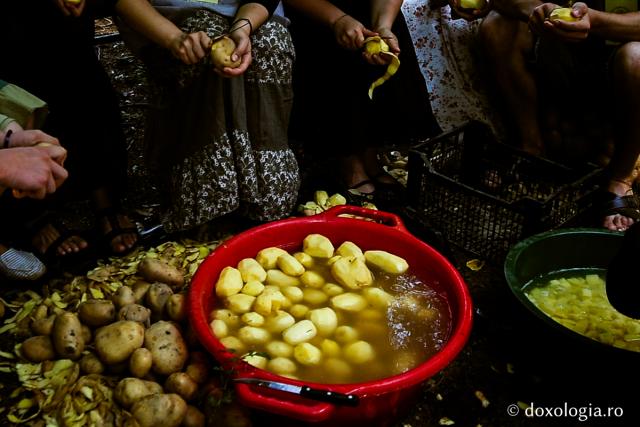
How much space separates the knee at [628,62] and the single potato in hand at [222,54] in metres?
1.64

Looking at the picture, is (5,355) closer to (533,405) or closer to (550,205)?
(533,405)

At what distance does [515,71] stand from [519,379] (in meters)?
1.60

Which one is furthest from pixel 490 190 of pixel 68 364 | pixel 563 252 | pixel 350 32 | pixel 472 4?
pixel 68 364

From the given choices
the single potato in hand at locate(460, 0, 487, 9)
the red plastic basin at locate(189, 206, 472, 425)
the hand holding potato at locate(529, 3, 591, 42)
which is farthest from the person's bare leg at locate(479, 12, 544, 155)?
the red plastic basin at locate(189, 206, 472, 425)

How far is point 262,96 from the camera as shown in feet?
7.89

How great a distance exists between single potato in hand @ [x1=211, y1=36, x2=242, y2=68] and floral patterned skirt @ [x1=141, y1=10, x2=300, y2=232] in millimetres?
83

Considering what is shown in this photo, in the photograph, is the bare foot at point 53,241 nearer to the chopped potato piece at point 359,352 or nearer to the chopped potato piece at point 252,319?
the chopped potato piece at point 252,319

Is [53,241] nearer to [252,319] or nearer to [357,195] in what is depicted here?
[252,319]

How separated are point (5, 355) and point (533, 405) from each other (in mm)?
1668

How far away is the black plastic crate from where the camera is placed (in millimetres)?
2330

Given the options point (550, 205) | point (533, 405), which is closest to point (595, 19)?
point (550, 205)

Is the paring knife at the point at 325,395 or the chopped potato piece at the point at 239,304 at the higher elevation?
the paring knife at the point at 325,395

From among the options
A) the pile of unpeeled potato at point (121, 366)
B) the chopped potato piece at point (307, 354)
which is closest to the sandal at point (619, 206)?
the chopped potato piece at point (307, 354)

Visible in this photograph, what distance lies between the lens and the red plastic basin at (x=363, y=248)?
1.44 m
